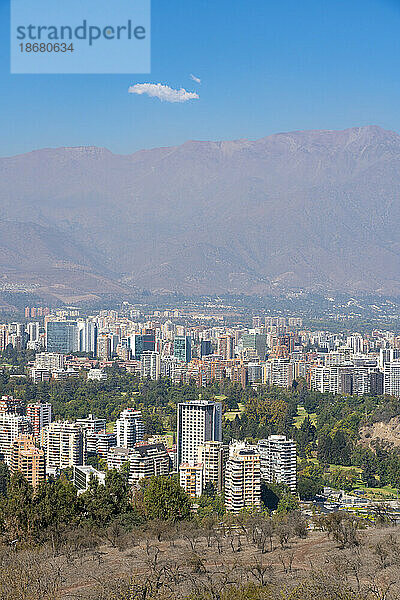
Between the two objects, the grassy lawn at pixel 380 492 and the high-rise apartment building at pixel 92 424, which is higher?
the high-rise apartment building at pixel 92 424

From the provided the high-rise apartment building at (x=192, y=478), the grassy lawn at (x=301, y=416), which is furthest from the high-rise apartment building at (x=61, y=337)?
the high-rise apartment building at (x=192, y=478)

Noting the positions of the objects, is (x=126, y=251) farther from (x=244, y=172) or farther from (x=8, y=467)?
Result: (x=8, y=467)

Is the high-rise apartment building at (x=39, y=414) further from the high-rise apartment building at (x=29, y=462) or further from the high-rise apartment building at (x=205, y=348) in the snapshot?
the high-rise apartment building at (x=205, y=348)

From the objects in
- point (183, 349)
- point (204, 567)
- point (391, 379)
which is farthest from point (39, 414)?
point (183, 349)

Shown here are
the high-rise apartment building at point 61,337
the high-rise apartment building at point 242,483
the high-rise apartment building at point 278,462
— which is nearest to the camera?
the high-rise apartment building at point 242,483

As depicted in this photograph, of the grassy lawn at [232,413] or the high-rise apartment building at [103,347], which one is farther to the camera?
the high-rise apartment building at [103,347]

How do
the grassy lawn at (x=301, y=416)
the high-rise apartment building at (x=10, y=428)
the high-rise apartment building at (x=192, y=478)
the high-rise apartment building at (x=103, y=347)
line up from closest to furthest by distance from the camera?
the high-rise apartment building at (x=192, y=478) → the high-rise apartment building at (x=10, y=428) → the grassy lawn at (x=301, y=416) → the high-rise apartment building at (x=103, y=347)
